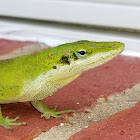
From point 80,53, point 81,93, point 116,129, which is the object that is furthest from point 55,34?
point 116,129

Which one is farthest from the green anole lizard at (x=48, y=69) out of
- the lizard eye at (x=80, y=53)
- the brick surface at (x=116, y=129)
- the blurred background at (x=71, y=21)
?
the blurred background at (x=71, y=21)

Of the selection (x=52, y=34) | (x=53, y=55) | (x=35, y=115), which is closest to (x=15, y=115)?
(x=35, y=115)

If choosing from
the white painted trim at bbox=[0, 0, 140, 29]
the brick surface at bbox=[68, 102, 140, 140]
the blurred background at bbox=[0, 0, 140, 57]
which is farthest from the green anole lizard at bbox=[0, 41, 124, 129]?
the white painted trim at bbox=[0, 0, 140, 29]

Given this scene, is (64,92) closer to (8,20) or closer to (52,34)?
(52,34)

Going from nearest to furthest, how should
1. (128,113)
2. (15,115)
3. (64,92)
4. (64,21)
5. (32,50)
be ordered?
(128,113), (15,115), (64,92), (32,50), (64,21)

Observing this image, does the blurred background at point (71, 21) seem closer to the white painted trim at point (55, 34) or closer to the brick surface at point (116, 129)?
the white painted trim at point (55, 34)

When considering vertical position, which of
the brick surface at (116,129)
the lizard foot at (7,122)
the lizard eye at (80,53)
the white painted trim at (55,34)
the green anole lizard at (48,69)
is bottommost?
the white painted trim at (55,34)
